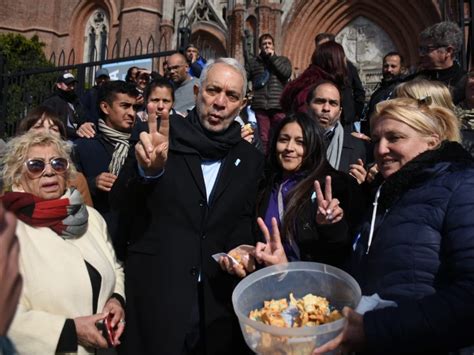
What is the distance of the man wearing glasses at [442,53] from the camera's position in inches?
167

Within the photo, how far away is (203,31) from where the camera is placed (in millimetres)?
17344

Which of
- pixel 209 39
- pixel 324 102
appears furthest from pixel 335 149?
pixel 209 39

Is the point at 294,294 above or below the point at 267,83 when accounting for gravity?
below

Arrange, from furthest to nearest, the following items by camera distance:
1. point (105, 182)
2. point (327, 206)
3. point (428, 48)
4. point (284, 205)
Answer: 1. point (428, 48)
2. point (105, 182)
3. point (284, 205)
4. point (327, 206)

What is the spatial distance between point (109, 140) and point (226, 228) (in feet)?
6.12

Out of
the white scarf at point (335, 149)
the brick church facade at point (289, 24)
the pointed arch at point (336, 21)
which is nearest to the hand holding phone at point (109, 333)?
the white scarf at point (335, 149)

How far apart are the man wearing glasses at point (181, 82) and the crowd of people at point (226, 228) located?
2.98m

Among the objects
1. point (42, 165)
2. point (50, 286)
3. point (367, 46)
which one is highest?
point (367, 46)

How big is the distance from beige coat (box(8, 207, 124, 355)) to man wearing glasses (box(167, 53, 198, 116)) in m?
3.78

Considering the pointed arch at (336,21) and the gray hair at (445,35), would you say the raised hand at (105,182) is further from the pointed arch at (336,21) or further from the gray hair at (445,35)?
the pointed arch at (336,21)

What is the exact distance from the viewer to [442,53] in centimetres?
427

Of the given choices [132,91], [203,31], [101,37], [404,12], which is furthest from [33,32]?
[132,91]

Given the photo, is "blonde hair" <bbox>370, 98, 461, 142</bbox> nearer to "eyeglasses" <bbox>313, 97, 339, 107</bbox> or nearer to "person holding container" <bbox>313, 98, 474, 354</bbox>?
"person holding container" <bbox>313, 98, 474, 354</bbox>

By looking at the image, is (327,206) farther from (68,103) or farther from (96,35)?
(96,35)
